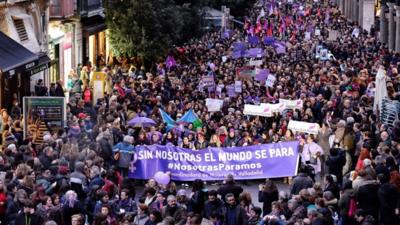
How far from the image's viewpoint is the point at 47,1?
40.9 metres

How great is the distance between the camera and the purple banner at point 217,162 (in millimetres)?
24594

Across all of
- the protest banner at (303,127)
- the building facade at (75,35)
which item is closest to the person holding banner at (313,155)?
the protest banner at (303,127)

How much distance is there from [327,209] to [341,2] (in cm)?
9525

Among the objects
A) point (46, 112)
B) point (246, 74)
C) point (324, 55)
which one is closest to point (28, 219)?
point (46, 112)

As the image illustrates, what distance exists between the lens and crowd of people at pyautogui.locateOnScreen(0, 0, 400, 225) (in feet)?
60.0

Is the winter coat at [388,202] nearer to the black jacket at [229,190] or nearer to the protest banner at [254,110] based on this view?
the black jacket at [229,190]

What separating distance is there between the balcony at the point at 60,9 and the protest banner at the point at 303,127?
17.1 metres

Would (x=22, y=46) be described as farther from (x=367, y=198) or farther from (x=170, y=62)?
(x=367, y=198)

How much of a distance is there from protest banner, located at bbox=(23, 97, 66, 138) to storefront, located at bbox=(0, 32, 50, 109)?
400 centimetres

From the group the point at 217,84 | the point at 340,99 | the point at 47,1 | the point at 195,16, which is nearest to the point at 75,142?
the point at 340,99

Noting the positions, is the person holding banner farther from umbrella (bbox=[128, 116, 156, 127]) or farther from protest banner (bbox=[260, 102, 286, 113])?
protest banner (bbox=[260, 102, 286, 113])

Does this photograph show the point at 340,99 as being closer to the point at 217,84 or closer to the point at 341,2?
the point at 217,84

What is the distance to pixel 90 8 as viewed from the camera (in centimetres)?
4928

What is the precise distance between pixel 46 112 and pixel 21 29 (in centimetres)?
1023
